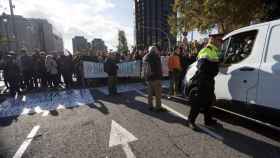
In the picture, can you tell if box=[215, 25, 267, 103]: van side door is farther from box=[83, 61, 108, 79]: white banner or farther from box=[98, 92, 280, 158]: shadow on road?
box=[83, 61, 108, 79]: white banner

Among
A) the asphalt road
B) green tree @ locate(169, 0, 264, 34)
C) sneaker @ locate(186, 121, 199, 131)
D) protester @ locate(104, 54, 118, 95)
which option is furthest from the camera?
green tree @ locate(169, 0, 264, 34)

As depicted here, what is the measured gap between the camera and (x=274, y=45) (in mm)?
3729

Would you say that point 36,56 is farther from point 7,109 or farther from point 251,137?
point 251,137

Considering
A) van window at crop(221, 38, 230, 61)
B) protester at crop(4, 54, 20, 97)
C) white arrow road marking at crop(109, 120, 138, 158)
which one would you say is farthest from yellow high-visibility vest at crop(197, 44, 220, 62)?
protester at crop(4, 54, 20, 97)

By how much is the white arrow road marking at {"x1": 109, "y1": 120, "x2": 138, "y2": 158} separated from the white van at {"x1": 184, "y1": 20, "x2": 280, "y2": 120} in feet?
7.04

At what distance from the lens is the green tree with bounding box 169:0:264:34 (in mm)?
11805

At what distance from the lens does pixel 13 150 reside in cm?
420

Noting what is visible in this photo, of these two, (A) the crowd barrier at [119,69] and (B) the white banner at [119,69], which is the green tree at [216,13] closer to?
(A) the crowd barrier at [119,69]

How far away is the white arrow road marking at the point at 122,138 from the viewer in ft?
12.8

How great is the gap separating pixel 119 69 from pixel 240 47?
815cm

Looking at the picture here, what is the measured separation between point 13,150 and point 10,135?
99 cm

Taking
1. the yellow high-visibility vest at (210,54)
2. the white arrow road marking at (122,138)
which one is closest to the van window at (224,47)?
the yellow high-visibility vest at (210,54)

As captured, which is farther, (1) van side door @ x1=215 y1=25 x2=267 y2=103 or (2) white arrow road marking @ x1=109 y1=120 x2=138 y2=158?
(1) van side door @ x1=215 y1=25 x2=267 y2=103

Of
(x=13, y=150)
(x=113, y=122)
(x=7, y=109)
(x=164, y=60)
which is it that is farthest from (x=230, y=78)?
(x=164, y=60)
